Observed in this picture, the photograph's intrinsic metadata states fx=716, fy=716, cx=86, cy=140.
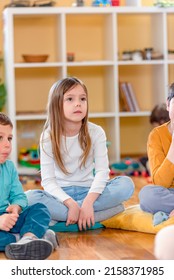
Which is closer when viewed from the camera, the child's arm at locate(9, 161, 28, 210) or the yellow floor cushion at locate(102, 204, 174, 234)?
the child's arm at locate(9, 161, 28, 210)

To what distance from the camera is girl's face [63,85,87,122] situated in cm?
249

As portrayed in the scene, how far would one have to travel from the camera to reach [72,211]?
8.04ft

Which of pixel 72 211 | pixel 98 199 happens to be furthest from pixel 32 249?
pixel 98 199

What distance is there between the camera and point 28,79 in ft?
15.2

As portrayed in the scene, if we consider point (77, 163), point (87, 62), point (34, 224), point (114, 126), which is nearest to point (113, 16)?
point (87, 62)

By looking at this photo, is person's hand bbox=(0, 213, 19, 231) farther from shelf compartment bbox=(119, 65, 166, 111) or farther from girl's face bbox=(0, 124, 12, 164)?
shelf compartment bbox=(119, 65, 166, 111)

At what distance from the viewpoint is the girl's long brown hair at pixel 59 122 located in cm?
251

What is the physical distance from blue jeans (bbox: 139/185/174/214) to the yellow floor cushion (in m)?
0.04

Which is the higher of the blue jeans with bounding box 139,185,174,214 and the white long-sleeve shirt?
the white long-sleeve shirt

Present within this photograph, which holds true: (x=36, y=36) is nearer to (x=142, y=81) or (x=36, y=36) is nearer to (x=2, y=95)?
(x=2, y=95)

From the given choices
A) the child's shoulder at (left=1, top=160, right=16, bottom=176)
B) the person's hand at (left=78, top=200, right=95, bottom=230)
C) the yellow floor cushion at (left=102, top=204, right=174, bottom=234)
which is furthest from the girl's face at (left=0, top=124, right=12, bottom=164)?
the yellow floor cushion at (left=102, top=204, right=174, bottom=234)
